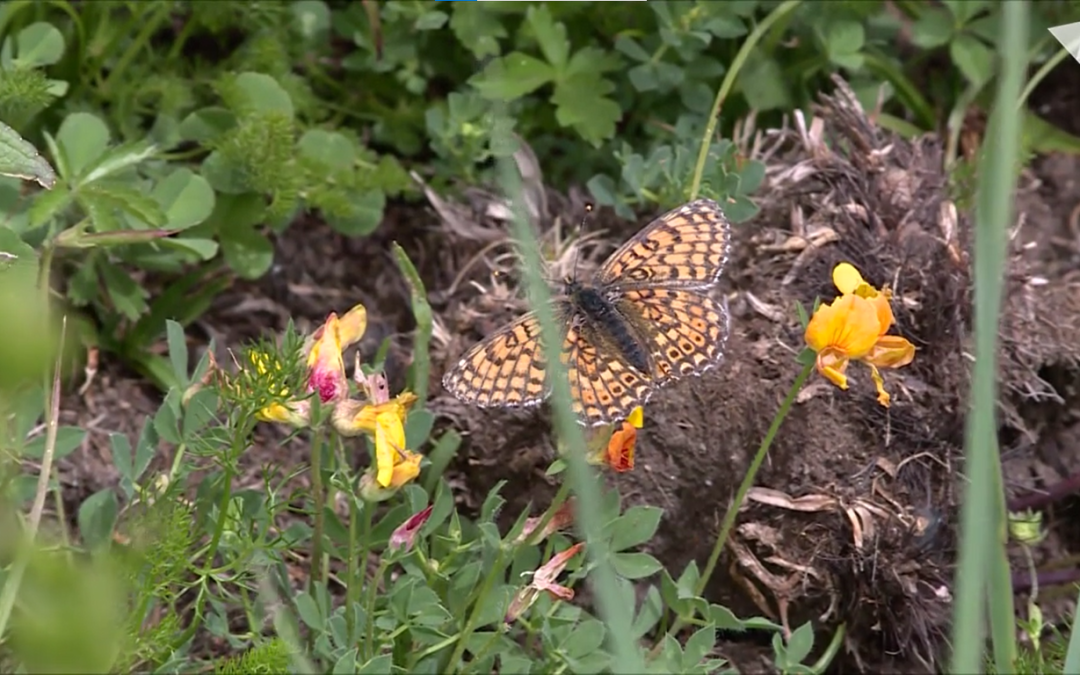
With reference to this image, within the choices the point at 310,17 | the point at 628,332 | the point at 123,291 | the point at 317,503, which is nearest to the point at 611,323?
the point at 628,332

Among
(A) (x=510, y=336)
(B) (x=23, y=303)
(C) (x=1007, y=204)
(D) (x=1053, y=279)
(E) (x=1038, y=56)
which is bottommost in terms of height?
(D) (x=1053, y=279)

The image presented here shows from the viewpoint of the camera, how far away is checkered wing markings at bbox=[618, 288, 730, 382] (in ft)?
4.96

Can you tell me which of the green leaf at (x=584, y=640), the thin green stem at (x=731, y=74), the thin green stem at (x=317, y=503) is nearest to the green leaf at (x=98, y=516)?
the thin green stem at (x=317, y=503)

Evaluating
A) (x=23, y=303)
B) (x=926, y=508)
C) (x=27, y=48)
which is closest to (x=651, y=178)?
(x=926, y=508)

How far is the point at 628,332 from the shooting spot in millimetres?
1550

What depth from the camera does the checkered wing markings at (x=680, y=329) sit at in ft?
4.96

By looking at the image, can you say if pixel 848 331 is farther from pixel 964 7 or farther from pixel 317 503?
pixel 964 7

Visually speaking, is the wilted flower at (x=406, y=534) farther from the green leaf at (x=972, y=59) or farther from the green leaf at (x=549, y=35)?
the green leaf at (x=972, y=59)

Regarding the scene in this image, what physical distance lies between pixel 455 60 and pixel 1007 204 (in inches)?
59.3

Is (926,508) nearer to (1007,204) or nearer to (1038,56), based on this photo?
(1007,204)

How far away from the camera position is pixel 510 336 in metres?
1.48

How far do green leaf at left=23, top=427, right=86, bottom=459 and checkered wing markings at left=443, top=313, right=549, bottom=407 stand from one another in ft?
1.77

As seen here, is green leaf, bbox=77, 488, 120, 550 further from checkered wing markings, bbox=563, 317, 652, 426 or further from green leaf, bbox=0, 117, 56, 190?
checkered wing markings, bbox=563, 317, 652, 426

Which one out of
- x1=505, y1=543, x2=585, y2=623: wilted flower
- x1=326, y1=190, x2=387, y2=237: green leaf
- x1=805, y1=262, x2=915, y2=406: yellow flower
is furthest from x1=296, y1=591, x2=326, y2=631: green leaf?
x1=326, y1=190, x2=387, y2=237: green leaf
